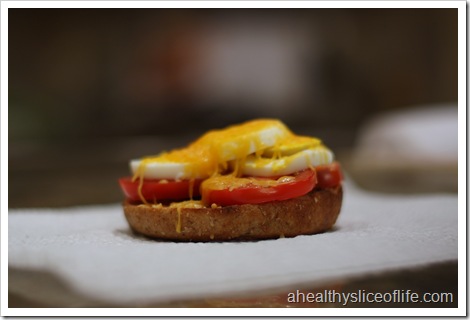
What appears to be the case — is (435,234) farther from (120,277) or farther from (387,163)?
(387,163)

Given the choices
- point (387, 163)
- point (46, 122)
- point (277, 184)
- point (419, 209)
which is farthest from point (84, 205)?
point (46, 122)

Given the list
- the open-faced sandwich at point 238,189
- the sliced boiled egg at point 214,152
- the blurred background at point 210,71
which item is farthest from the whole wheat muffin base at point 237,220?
the blurred background at point 210,71

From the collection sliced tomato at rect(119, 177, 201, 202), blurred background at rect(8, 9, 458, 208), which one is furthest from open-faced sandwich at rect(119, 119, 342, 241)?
blurred background at rect(8, 9, 458, 208)

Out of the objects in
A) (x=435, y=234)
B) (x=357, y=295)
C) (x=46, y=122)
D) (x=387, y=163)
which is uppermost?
(x=46, y=122)

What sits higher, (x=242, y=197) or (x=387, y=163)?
(x=387, y=163)

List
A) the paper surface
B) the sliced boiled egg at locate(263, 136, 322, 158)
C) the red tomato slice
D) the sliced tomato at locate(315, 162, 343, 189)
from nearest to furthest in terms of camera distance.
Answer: the paper surface, the red tomato slice, the sliced boiled egg at locate(263, 136, 322, 158), the sliced tomato at locate(315, 162, 343, 189)

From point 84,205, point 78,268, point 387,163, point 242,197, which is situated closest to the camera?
point 78,268

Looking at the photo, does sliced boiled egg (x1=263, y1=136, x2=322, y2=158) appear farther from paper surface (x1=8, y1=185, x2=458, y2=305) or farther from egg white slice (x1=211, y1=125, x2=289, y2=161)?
paper surface (x1=8, y1=185, x2=458, y2=305)
